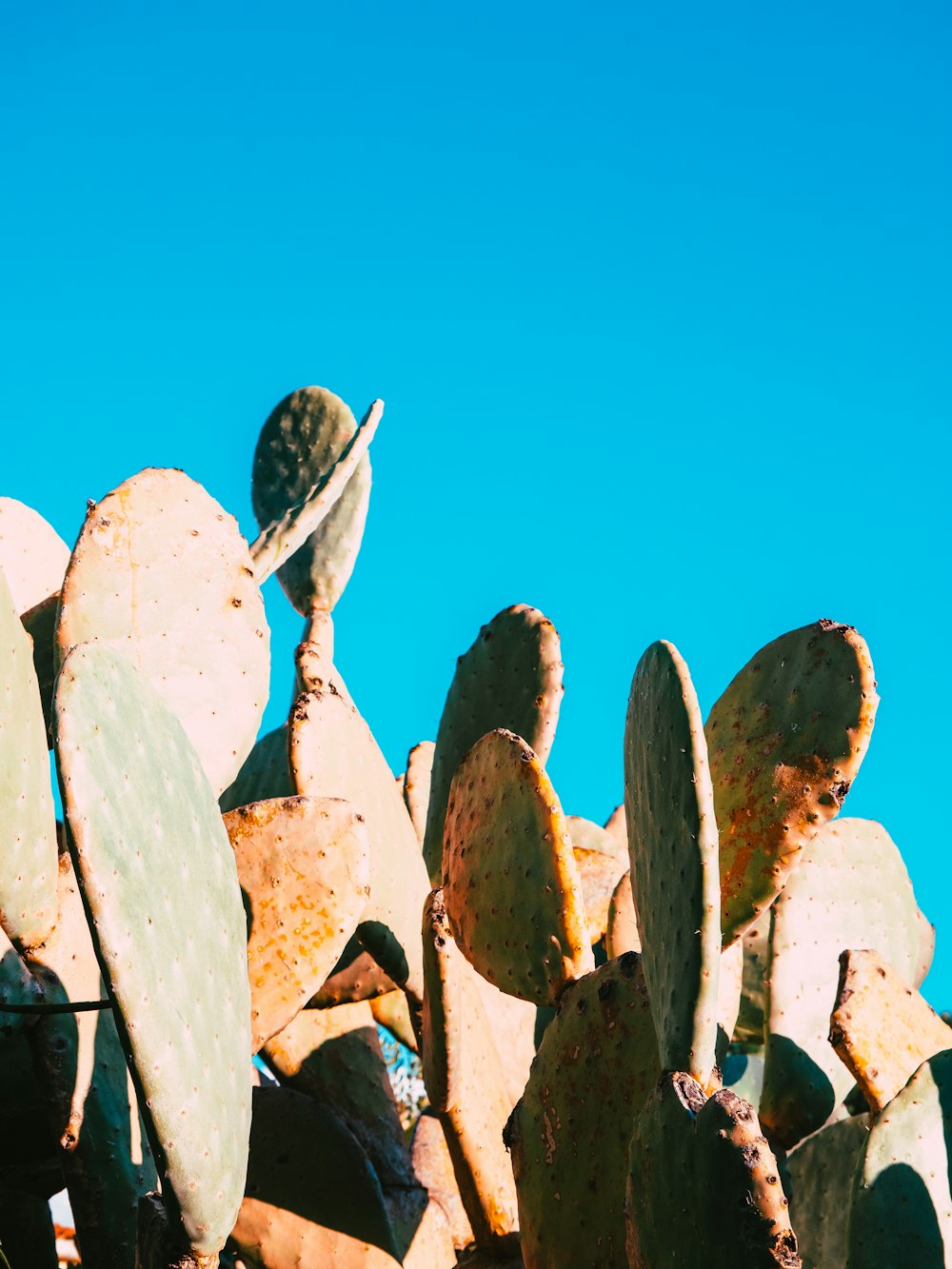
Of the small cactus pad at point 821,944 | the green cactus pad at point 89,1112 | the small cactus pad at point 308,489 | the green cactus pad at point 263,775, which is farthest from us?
the small cactus pad at point 308,489

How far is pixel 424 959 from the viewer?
2102 mm

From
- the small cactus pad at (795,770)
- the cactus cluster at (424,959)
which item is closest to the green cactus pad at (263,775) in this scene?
the cactus cluster at (424,959)

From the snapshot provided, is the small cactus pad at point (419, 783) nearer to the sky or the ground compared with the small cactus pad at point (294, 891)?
nearer to the sky

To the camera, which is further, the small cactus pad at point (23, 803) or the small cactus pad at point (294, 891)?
the small cactus pad at point (294, 891)

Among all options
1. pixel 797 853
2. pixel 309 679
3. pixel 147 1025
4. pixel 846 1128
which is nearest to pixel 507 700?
pixel 309 679

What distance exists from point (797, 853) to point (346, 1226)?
87cm

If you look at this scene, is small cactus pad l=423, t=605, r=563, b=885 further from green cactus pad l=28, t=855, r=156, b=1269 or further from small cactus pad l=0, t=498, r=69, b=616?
green cactus pad l=28, t=855, r=156, b=1269

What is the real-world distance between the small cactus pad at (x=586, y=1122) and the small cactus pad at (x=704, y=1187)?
211 millimetres

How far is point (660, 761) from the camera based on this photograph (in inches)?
65.9

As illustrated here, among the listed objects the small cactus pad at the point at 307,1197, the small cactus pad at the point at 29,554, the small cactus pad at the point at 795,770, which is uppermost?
the small cactus pad at the point at 29,554

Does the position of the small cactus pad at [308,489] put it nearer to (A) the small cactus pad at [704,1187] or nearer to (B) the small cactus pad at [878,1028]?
(B) the small cactus pad at [878,1028]

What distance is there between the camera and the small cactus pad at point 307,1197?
2.18 metres

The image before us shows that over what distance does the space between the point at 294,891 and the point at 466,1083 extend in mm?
462

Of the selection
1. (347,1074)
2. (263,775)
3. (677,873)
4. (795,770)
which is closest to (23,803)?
(677,873)
